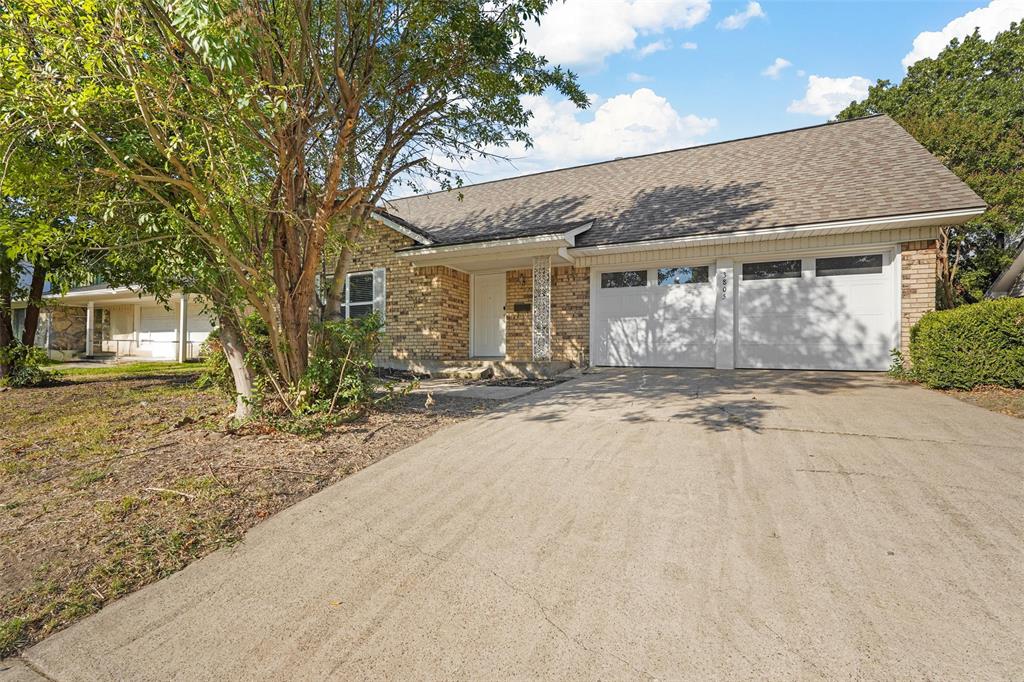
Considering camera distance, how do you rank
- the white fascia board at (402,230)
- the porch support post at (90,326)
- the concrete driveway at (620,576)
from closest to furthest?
1. the concrete driveway at (620,576)
2. the white fascia board at (402,230)
3. the porch support post at (90,326)

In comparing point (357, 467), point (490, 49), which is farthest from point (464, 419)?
point (490, 49)

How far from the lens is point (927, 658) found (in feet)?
5.99

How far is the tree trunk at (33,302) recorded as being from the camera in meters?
8.59

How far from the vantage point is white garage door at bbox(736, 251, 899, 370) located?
8.47 metres

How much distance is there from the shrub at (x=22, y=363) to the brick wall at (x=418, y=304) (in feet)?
20.4

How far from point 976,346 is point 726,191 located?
18.2ft

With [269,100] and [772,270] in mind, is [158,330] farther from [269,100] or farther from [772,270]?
[772,270]

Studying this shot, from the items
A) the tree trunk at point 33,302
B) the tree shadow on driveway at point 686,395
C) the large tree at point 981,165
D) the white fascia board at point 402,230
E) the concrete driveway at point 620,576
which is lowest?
the concrete driveway at point 620,576

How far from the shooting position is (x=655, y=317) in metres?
10.1

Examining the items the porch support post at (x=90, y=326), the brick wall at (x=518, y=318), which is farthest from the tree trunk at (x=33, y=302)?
the porch support post at (x=90, y=326)

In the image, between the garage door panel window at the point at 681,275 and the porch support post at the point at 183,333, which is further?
the porch support post at the point at 183,333

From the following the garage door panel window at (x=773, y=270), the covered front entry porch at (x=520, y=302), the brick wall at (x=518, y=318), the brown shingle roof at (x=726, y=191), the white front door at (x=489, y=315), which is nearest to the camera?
the brown shingle roof at (x=726, y=191)

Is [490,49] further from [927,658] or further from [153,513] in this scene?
[927,658]

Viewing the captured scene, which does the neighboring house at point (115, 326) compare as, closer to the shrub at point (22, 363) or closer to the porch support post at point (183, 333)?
the porch support post at point (183, 333)
